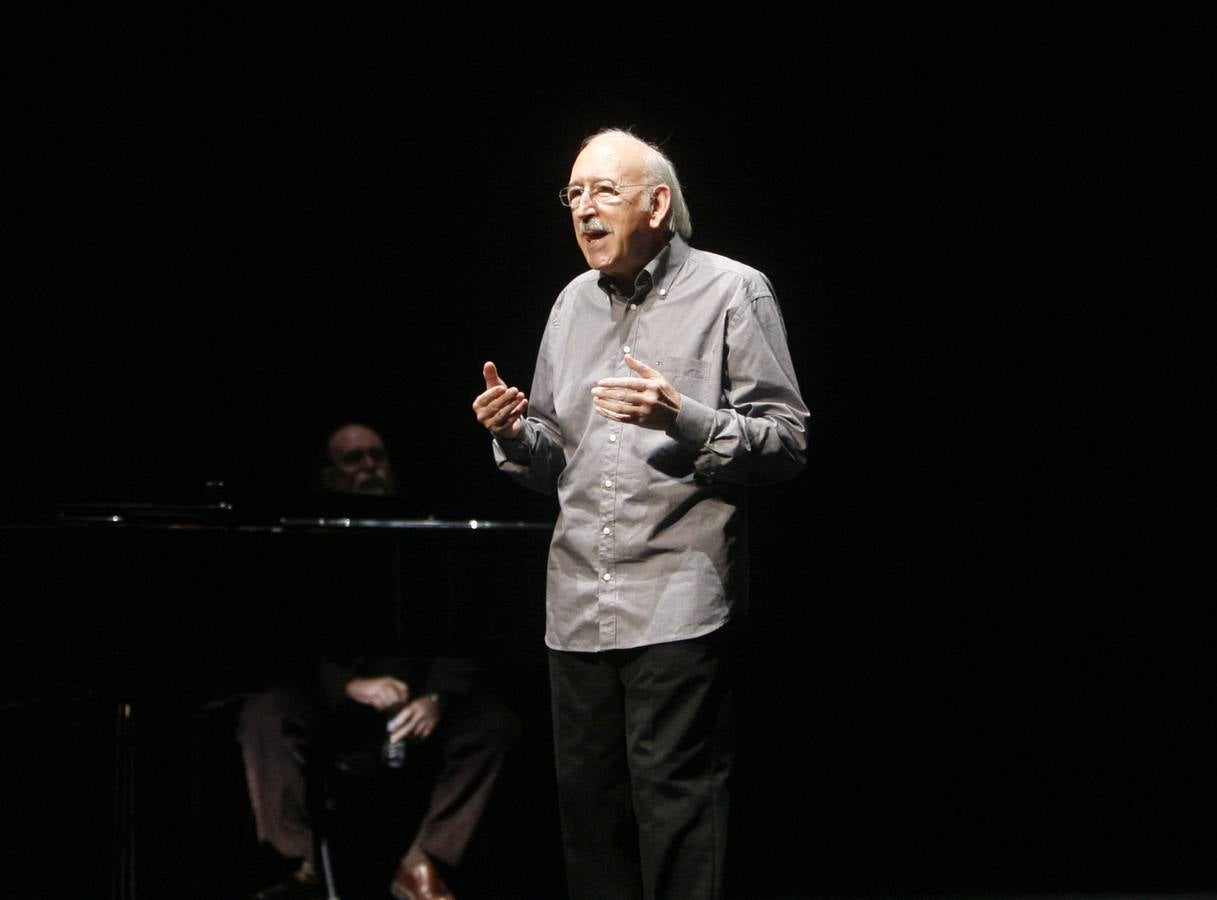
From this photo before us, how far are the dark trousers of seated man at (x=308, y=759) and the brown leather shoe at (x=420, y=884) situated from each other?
1.6 inches

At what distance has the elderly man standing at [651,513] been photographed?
6.25 ft

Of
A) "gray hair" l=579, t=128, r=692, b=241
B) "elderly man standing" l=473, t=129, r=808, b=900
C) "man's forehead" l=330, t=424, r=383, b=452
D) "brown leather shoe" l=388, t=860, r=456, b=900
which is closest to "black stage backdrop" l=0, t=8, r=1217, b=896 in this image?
"man's forehead" l=330, t=424, r=383, b=452

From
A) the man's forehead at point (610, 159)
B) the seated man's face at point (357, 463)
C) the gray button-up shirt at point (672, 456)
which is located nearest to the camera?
the gray button-up shirt at point (672, 456)

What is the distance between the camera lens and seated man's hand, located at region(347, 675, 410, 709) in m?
3.13

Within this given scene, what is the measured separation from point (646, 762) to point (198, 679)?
4.50 ft

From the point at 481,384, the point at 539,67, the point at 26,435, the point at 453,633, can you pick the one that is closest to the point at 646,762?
the point at 453,633

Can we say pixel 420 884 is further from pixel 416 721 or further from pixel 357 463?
pixel 357 463

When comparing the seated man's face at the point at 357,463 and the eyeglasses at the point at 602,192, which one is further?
the seated man's face at the point at 357,463

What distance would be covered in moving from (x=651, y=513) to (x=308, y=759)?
1425 millimetres

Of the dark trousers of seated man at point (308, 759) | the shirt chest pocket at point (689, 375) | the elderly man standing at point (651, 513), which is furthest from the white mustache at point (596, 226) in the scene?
the dark trousers of seated man at point (308, 759)

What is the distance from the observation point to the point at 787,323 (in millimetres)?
3611

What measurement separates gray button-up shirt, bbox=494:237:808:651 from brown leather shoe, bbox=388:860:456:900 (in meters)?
1.20

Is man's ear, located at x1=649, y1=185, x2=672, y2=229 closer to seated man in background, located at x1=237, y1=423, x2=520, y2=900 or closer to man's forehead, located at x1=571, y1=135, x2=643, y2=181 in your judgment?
man's forehead, located at x1=571, y1=135, x2=643, y2=181

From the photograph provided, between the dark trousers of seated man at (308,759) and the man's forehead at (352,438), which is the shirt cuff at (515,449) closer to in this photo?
the dark trousers of seated man at (308,759)
